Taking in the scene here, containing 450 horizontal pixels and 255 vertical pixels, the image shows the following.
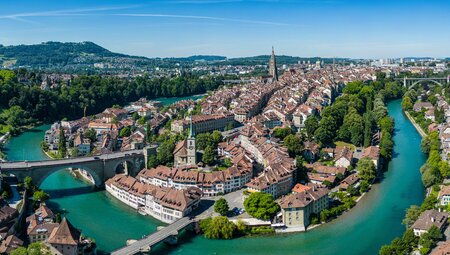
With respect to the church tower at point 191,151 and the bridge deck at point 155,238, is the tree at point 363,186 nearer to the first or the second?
the church tower at point 191,151

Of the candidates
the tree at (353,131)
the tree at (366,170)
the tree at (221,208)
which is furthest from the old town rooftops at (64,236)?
the tree at (353,131)

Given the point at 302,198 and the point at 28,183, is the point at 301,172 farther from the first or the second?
the point at 28,183

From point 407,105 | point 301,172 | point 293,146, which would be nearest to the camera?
point 301,172

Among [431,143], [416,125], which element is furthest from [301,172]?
[416,125]

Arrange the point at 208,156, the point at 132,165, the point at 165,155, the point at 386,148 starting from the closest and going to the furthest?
the point at 208,156 < the point at 165,155 < the point at 132,165 < the point at 386,148

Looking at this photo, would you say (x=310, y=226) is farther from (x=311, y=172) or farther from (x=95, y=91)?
(x=95, y=91)

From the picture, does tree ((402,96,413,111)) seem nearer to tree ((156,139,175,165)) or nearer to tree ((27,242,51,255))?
tree ((156,139,175,165))
